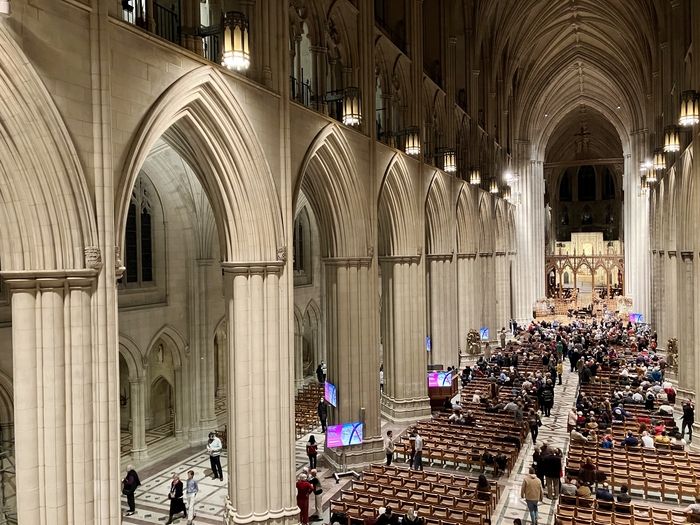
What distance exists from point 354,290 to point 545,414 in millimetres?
9173

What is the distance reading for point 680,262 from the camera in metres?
20.8

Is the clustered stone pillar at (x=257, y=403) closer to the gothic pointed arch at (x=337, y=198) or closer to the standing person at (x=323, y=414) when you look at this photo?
the gothic pointed arch at (x=337, y=198)

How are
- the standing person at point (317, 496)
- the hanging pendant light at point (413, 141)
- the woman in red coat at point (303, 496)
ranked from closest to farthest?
the woman in red coat at point (303, 496), the standing person at point (317, 496), the hanging pendant light at point (413, 141)

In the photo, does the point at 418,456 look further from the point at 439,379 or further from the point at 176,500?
the point at 439,379

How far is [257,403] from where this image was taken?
36.2 feet

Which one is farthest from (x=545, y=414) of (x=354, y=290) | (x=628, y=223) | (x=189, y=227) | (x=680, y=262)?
(x=628, y=223)

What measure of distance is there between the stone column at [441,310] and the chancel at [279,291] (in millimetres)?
119

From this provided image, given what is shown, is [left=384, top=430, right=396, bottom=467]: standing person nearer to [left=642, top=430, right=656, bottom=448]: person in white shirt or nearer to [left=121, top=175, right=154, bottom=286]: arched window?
[left=642, top=430, right=656, bottom=448]: person in white shirt

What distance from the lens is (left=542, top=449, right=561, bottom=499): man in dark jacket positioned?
41.0 feet

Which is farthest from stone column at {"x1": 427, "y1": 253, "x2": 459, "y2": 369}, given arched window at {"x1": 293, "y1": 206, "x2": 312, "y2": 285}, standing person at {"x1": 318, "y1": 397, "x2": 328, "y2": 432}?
standing person at {"x1": 318, "y1": 397, "x2": 328, "y2": 432}

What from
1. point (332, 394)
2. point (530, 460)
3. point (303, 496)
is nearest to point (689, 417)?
point (530, 460)

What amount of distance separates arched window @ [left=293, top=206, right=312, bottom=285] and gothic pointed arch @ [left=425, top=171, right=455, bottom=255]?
17.3ft

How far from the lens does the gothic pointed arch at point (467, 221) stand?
A: 93.9ft

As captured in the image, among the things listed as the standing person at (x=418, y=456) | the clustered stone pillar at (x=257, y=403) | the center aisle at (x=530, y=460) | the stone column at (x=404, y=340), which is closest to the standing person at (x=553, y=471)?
the center aisle at (x=530, y=460)
